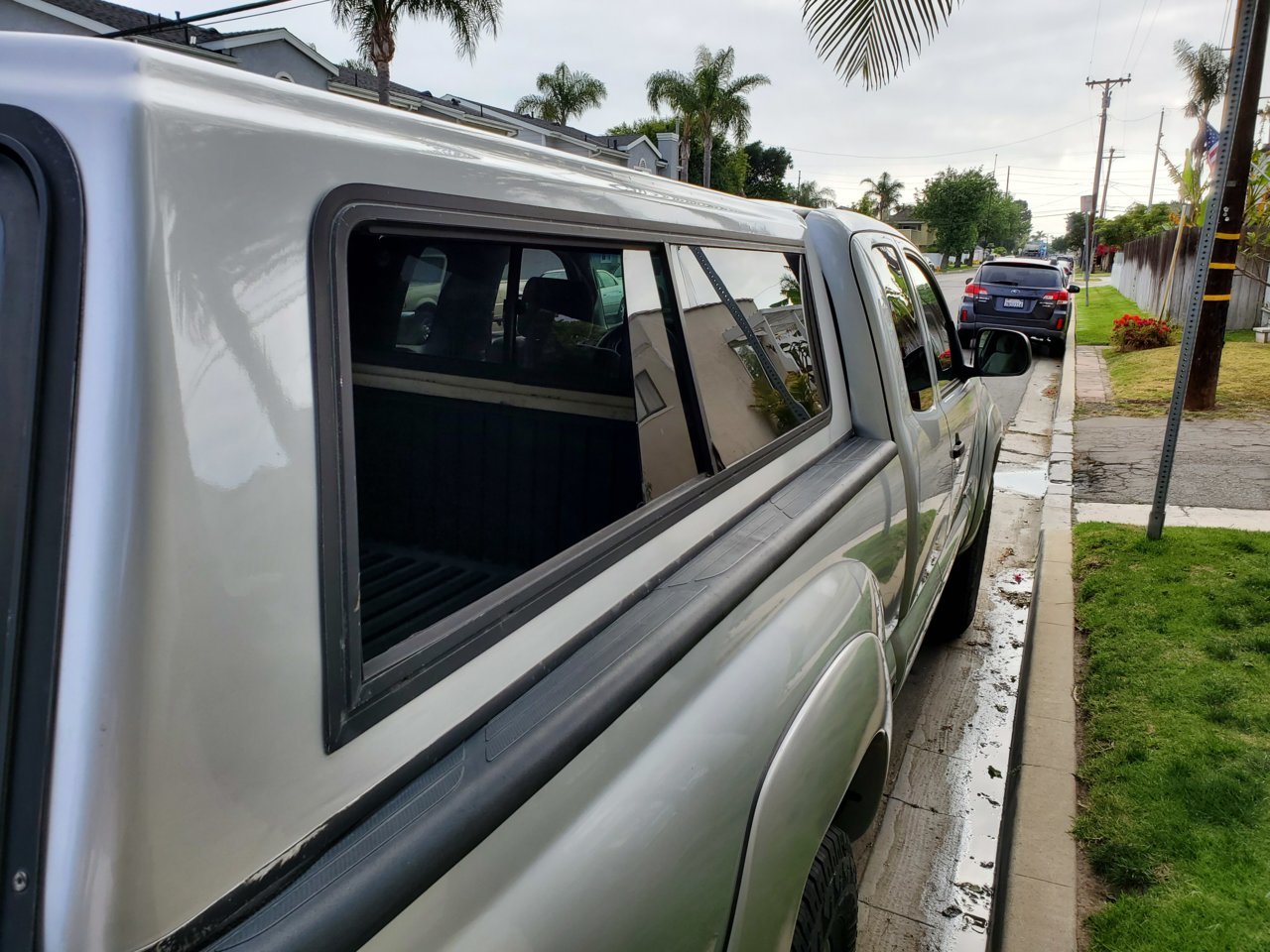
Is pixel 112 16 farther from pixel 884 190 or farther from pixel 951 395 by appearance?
pixel 884 190

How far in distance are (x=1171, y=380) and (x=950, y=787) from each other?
30.0 feet

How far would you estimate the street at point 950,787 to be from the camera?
2.87m

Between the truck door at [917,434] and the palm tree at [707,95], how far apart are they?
46.6 metres

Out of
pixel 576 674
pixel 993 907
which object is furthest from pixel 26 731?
pixel 993 907

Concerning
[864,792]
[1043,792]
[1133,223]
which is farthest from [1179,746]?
[1133,223]

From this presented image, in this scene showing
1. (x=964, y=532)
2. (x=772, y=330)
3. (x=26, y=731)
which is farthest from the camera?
(x=964, y=532)

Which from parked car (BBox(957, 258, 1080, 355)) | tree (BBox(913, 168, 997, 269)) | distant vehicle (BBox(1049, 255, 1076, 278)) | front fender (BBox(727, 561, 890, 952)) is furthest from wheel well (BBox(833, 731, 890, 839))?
tree (BBox(913, 168, 997, 269))

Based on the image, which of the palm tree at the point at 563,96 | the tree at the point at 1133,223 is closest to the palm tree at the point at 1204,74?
the tree at the point at 1133,223

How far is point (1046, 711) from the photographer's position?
3.78 meters

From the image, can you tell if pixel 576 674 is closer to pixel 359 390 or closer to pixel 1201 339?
pixel 359 390

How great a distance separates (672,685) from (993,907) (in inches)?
83.7

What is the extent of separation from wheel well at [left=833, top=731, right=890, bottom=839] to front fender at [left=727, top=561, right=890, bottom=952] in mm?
103

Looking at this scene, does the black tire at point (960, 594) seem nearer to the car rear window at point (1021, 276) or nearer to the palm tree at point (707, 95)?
the car rear window at point (1021, 276)

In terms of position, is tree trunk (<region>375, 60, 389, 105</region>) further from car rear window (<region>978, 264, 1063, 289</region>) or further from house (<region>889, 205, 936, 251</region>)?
house (<region>889, 205, 936, 251</region>)
